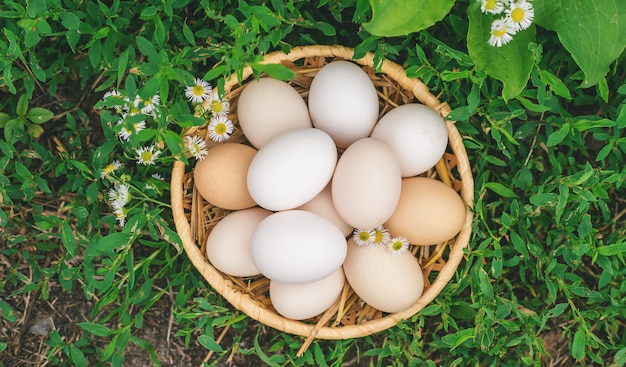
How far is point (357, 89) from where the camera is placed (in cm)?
122

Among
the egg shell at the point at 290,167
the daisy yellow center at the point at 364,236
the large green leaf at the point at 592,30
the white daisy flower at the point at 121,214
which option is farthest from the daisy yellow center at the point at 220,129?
the large green leaf at the point at 592,30

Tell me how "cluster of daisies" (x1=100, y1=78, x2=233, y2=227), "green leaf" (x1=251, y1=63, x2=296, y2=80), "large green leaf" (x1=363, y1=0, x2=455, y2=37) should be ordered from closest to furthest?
1. "green leaf" (x1=251, y1=63, x2=296, y2=80)
2. "large green leaf" (x1=363, y1=0, x2=455, y2=37)
3. "cluster of daisies" (x1=100, y1=78, x2=233, y2=227)

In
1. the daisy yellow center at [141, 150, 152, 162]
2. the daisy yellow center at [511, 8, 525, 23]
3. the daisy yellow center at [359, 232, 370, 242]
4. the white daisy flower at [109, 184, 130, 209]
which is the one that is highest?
the daisy yellow center at [511, 8, 525, 23]

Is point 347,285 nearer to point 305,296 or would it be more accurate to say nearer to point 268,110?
point 305,296

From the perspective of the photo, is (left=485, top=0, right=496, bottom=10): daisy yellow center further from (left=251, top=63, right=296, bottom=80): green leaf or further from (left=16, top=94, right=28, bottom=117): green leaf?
(left=16, top=94, right=28, bottom=117): green leaf

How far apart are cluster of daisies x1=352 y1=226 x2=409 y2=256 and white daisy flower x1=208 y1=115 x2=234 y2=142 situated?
0.32 m

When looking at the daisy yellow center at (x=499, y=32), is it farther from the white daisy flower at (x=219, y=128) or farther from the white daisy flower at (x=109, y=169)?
the white daisy flower at (x=109, y=169)

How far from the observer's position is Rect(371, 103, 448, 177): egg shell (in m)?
1.21

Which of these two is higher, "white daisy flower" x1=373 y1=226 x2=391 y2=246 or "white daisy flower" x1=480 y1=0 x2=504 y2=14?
"white daisy flower" x1=480 y1=0 x2=504 y2=14

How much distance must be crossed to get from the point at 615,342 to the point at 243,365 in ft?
2.61

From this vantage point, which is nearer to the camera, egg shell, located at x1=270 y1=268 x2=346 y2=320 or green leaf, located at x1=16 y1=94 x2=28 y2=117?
egg shell, located at x1=270 y1=268 x2=346 y2=320

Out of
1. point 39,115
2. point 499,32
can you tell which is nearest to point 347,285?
point 499,32

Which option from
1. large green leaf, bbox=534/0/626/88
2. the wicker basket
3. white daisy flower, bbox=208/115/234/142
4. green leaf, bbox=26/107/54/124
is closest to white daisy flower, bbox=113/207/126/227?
the wicker basket

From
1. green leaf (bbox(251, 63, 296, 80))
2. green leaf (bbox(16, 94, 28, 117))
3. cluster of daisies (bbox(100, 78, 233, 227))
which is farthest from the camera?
green leaf (bbox(16, 94, 28, 117))
